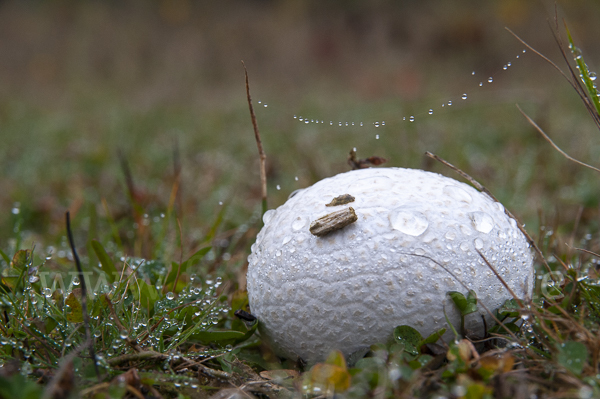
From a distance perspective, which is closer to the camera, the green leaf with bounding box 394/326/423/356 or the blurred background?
the green leaf with bounding box 394/326/423/356

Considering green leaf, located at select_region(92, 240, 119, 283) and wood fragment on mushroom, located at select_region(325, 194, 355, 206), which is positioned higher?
wood fragment on mushroom, located at select_region(325, 194, 355, 206)

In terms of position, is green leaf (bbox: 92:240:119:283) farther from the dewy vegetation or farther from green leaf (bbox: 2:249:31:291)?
green leaf (bbox: 2:249:31:291)

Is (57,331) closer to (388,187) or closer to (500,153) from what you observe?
(388,187)

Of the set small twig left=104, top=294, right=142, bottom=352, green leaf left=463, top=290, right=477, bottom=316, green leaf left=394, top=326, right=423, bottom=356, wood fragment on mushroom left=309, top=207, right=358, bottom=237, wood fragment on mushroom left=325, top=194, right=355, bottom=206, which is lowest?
green leaf left=394, top=326, right=423, bottom=356

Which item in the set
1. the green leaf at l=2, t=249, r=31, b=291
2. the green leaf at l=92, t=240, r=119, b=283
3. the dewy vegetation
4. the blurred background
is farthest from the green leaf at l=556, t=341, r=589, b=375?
the green leaf at l=2, t=249, r=31, b=291

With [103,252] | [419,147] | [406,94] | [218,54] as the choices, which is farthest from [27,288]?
[218,54]

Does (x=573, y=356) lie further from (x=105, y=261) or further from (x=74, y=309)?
(x=105, y=261)

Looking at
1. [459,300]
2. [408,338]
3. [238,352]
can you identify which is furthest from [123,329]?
[459,300]

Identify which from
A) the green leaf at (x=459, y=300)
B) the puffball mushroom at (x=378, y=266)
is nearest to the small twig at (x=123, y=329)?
the puffball mushroom at (x=378, y=266)
